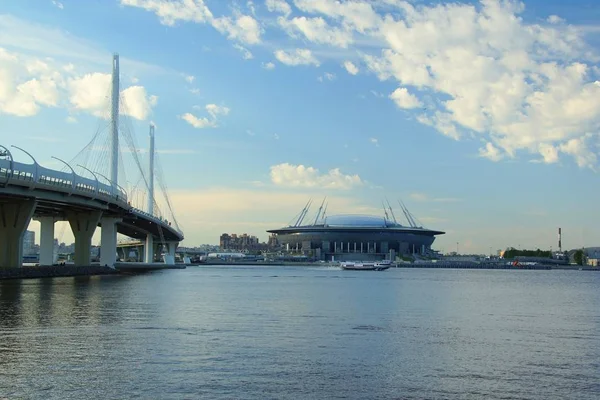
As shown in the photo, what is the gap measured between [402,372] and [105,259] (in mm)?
93240

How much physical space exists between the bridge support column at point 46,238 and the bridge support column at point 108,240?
6.83 meters

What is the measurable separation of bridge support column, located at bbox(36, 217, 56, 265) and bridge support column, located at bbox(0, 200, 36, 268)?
31.7 m

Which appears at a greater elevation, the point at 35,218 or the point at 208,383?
the point at 35,218

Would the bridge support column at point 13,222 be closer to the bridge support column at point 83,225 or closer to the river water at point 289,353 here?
the bridge support column at point 83,225

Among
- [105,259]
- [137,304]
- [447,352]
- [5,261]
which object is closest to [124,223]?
[105,259]

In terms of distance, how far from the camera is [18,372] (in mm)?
19953

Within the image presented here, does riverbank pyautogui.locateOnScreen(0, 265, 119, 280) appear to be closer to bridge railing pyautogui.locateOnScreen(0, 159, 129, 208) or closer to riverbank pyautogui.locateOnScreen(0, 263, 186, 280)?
riverbank pyautogui.locateOnScreen(0, 263, 186, 280)

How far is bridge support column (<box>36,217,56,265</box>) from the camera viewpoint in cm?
10525

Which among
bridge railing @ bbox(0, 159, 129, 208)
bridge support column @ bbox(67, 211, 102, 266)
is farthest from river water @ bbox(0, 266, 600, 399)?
bridge support column @ bbox(67, 211, 102, 266)

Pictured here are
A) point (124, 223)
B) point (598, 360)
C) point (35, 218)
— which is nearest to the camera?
point (598, 360)

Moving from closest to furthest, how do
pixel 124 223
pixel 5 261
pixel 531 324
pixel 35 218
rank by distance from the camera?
pixel 531 324, pixel 5 261, pixel 35 218, pixel 124 223

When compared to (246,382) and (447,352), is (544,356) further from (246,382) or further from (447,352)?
(246,382)

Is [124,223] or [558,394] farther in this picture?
[124,223]

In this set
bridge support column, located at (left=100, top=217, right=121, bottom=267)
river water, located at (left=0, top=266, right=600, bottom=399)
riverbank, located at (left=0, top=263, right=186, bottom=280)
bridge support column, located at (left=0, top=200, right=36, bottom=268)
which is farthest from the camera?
bridge support column, located at (left=100, top=217, right=121, bottom=267)
